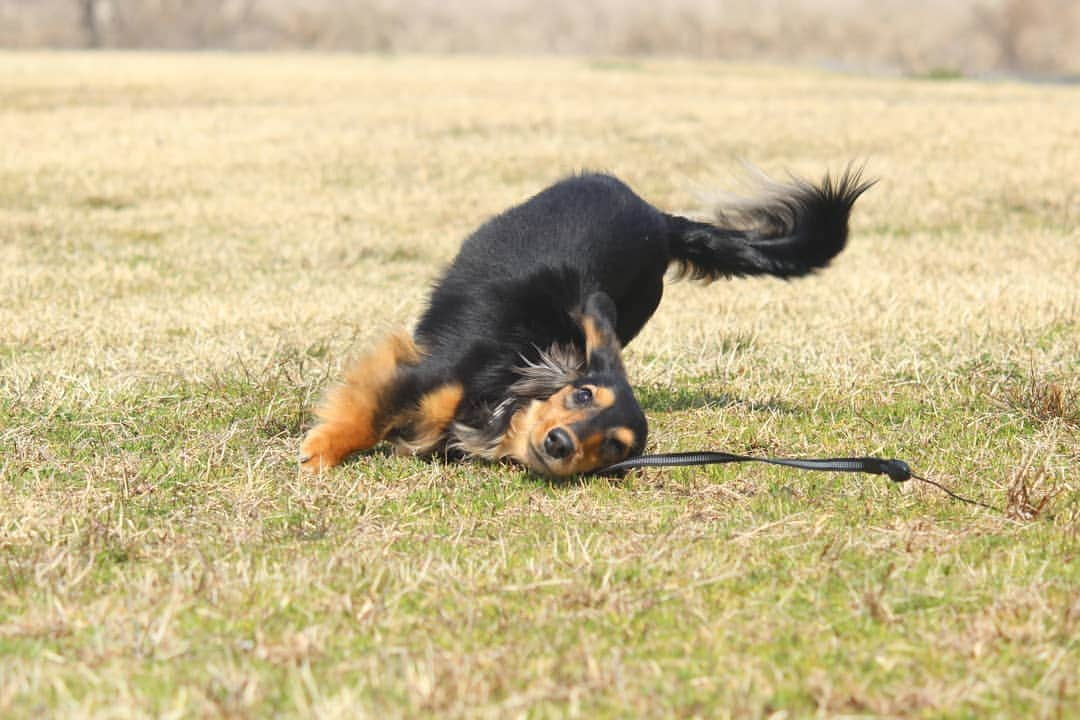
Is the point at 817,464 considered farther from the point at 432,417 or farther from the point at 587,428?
the point at 432,417

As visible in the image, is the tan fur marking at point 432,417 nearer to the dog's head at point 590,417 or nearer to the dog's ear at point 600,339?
the dog's head at point 590,417

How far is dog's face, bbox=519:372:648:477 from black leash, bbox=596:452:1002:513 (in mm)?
60

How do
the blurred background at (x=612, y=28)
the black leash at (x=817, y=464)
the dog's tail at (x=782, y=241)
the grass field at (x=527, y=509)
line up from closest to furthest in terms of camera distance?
the grass field at (x=527, y=509)
the black leash at (x=817, y=464)
the dog's tail at (x=782, y=241)
the blurred background at (x=612, y=28)

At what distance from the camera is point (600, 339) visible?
365 centimetres

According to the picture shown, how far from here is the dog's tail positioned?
4.72m

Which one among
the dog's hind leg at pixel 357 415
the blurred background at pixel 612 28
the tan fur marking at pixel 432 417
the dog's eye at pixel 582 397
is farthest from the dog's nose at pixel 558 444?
the blurred background at pixel 612 28

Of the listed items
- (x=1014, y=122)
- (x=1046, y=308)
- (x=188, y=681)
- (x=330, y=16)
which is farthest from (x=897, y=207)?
(x=330, y=16)

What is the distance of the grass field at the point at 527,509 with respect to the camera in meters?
2.34

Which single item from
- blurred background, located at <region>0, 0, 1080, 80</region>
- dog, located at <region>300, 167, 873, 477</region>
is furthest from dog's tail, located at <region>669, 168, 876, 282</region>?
blurred background, located at <region>0, 0, 1080, 80</region>

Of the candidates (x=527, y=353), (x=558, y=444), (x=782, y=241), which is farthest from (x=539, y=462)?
(x=782, y=241)

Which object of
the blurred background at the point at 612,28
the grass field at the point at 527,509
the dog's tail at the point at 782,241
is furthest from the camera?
the blurred background at the point at 612,28

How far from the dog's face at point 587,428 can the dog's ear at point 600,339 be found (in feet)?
0.10

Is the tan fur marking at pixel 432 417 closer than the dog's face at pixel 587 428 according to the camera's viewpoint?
No

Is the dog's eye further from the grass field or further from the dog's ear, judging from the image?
the grass field
